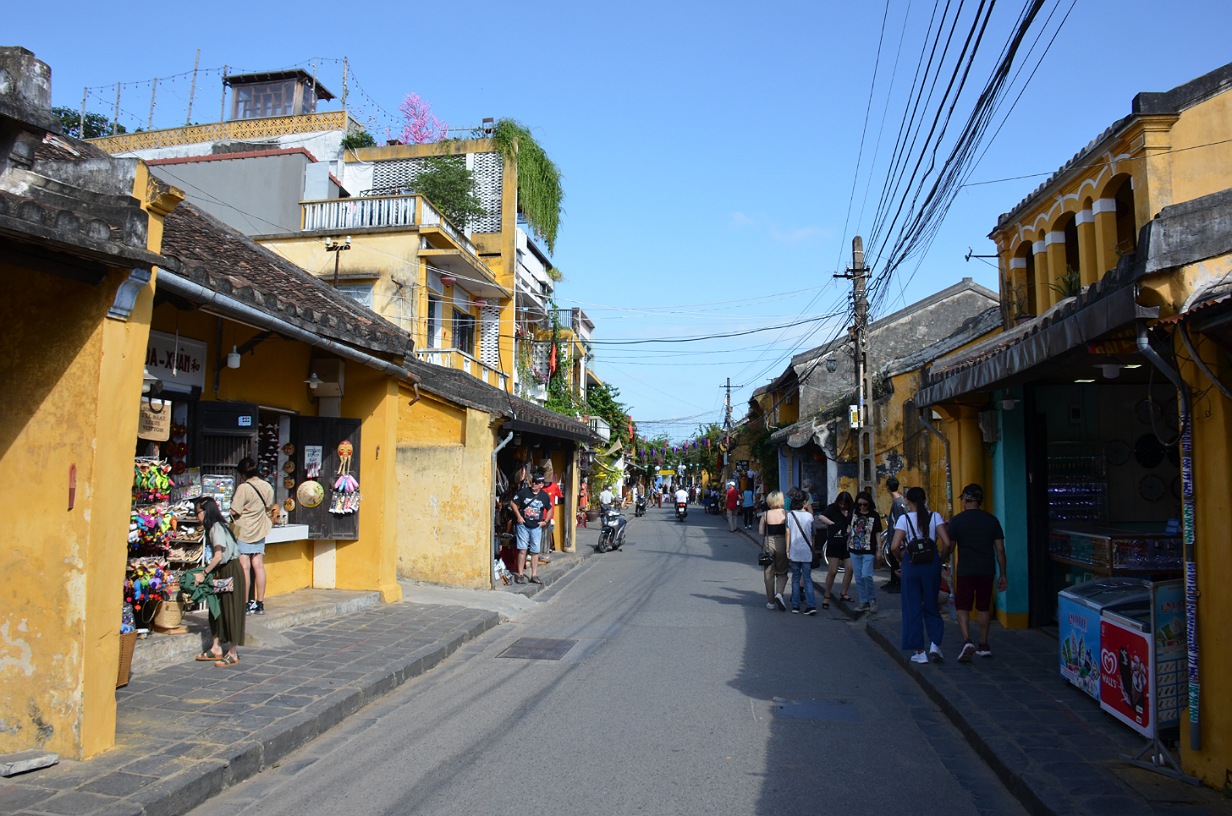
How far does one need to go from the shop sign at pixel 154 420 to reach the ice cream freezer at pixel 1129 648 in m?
7.73

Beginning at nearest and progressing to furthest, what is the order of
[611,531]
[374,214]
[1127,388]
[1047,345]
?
[1047,345], [1127,388], [374,214], [611,531]

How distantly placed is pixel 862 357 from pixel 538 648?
10.7 metres

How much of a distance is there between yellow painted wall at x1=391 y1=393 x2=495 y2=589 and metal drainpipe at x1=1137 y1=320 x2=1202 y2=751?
395 inches

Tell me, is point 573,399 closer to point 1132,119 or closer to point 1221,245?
point 1132,119

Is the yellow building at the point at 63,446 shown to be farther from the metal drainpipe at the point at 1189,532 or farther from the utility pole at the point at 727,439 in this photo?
the utility pole at the point at 727,439

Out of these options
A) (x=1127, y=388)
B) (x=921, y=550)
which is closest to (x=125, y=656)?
(x=921, y=550)

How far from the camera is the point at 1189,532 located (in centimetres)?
511

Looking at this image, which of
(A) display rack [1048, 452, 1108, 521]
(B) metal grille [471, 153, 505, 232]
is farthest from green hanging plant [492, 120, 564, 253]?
(A) display rack [1048, 452, 1108, 521]

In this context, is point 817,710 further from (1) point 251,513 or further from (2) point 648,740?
(1) point 251,513

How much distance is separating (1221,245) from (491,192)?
21554 millimetres

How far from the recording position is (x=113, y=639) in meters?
5.48

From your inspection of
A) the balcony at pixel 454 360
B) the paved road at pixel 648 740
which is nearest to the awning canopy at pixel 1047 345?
the paved road at pixel 648 740

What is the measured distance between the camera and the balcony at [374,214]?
19609 millimetres

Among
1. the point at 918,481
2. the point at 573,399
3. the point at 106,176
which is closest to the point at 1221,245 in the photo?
the point at 106,176
